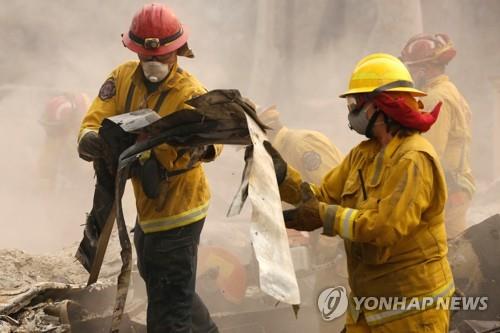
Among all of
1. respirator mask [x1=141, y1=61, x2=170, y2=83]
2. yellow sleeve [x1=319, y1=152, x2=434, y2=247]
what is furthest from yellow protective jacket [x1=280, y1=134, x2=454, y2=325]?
respirator mask [x1=141, y1=61, x2=170, y2=83]

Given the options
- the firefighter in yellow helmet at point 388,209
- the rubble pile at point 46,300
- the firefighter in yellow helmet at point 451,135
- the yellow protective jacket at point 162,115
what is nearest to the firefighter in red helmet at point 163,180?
the yellow protective jacket at point 162,115

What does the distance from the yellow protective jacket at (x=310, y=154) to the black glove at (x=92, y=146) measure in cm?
225

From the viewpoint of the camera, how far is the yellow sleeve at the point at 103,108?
12.8ft

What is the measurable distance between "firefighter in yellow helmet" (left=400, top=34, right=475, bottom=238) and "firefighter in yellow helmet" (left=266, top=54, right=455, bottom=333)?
302cm

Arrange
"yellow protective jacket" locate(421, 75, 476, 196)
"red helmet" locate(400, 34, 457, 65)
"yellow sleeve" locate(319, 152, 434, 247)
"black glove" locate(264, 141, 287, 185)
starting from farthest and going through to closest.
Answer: "red helmet" locate(400, 34, 457, 65) → "yellow protective jacket" locate(421, 75, 476, 196) → "black glove" locate(264, 141, 287, 185) → "yellow sleeve" locate(319, 152, 434, 247)

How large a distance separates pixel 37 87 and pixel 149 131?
12320 millimetres

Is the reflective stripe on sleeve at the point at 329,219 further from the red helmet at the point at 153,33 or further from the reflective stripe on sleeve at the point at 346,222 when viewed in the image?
the red helmet at the point at 153,33

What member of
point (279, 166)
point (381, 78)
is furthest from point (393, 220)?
point (381, 78)

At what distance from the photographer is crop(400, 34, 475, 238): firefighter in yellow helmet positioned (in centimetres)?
591

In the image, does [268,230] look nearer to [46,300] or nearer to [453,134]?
[46,300]

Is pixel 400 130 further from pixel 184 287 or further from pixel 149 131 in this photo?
pixel 184 287

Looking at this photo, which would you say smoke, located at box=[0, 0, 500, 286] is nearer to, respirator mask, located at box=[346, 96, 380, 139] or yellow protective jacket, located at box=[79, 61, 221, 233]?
yellow protective jacket, located at box=[79, 61, 221, 233]

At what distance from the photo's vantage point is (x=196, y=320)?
4125 millimetres

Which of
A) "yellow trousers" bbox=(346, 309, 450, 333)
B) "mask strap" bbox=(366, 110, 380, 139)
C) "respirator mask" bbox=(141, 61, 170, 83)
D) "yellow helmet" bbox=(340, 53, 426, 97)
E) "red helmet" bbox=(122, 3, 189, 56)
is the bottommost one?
"yellow trousers" bbox=(346, 309, 450, 333)
